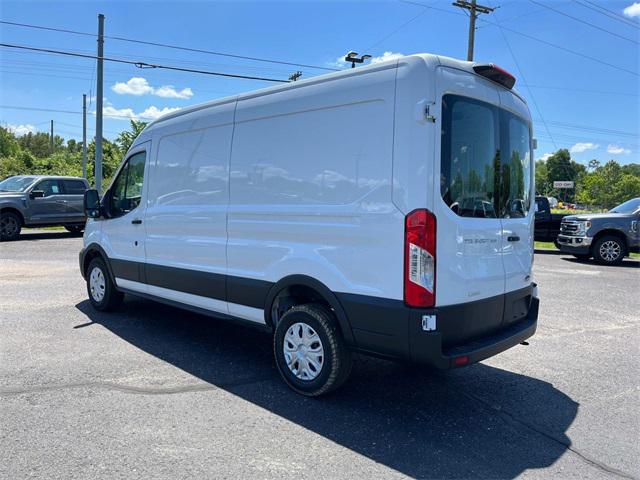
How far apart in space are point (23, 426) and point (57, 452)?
0.54m

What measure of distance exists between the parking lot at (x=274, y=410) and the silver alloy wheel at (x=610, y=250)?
27.4ft

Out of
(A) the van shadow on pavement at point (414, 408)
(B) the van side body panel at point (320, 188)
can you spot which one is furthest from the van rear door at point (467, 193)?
(A) the van shadow on pavement at point (414, 408)

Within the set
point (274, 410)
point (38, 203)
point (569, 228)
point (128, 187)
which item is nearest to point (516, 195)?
point (274, 410)

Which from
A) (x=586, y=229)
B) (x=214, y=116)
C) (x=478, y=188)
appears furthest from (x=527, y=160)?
(x=586, y=229)

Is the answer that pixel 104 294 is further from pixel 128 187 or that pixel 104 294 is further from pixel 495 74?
pixel 495 74

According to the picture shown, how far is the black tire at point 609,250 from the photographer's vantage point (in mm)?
13633

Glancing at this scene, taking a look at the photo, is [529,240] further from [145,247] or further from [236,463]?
[145,247]

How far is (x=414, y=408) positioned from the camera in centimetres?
398

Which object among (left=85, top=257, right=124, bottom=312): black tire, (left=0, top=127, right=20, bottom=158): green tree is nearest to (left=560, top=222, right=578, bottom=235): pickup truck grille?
(left=85, top=257, right=124, bottom=312): black tire

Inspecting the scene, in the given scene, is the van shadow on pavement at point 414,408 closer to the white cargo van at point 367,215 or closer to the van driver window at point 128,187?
the white cargo van at point 367,215

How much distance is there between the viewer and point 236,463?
309cm

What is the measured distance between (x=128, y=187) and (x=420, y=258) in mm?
4409

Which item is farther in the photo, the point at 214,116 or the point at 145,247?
the point at 145,247

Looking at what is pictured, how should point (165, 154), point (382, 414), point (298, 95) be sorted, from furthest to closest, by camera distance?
point (165, 154) → point (298, 95) → point (382, 414)
